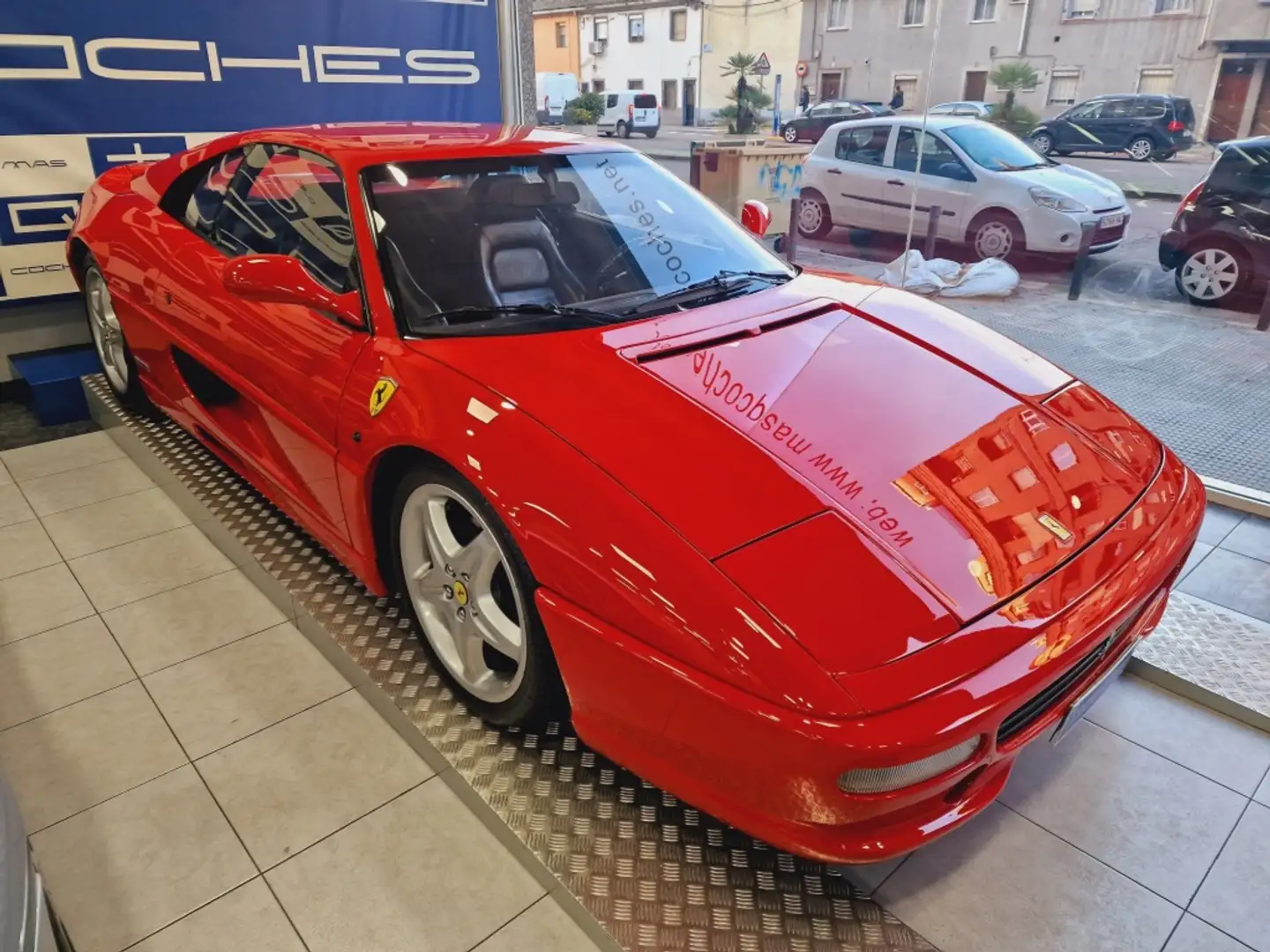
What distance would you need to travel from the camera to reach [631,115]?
12.5 feet

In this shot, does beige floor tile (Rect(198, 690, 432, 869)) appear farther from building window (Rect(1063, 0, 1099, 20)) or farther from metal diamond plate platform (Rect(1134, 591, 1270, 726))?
building window (Rect(1063, 0, 1099, 20))

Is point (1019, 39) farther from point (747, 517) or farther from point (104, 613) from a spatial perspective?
point (104, 613)

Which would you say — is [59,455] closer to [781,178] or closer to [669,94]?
[669,94]

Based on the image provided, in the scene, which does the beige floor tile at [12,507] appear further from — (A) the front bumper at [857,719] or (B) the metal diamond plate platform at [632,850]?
(A) the front bumper at [857,719]

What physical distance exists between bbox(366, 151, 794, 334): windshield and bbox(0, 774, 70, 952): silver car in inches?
41.8

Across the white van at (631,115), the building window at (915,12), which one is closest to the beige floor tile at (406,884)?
the building window at (915,12)

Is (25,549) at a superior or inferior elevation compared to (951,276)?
inferior

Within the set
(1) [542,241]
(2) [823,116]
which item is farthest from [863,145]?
(1) [542,241]

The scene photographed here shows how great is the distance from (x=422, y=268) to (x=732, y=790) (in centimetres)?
126

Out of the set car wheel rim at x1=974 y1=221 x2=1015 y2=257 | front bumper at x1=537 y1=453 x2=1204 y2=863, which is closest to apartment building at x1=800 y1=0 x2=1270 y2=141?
car wheel rim at x1=974 y1=221 x2=1015 y2=257

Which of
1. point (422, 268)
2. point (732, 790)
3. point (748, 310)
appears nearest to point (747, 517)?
point (732, 790)

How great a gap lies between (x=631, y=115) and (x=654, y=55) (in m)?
0.29

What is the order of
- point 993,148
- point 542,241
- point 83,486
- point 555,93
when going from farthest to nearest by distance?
point 555,93
point 993,148
point 83,486
point 542,241

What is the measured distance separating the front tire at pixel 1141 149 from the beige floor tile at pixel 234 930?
114 inches
